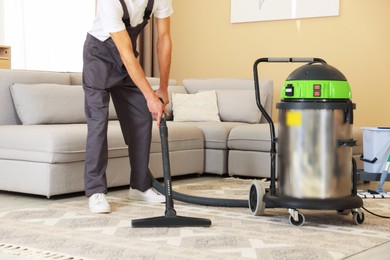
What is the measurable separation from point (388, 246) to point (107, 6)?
5.21 feet

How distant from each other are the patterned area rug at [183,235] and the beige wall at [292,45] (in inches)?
97.6

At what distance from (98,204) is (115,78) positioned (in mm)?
626

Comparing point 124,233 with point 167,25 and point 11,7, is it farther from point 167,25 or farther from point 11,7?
point 11,7

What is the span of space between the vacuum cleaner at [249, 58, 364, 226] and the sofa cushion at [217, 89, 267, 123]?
231 cm

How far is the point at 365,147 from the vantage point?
160 inches

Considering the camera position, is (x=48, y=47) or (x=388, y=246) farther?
(x=48, y=47)

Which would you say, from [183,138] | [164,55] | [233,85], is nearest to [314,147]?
[164,55]

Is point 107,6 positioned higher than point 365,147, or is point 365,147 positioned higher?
point 107,6

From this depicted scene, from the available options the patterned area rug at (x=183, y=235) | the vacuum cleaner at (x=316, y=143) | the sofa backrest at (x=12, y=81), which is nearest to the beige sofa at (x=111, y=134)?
the sofa backrest at (x=12, y=81)

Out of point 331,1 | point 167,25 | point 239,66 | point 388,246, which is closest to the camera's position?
point 388,246

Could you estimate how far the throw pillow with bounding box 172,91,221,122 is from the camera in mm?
5164

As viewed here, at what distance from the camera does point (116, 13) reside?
9.48 ft

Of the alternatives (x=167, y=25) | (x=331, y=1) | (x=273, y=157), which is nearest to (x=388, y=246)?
(x=273, y=157)

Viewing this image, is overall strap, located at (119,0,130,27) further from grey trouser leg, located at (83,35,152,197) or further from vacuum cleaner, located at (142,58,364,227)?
vacuum cleaner, located at (142,58,364,227)
